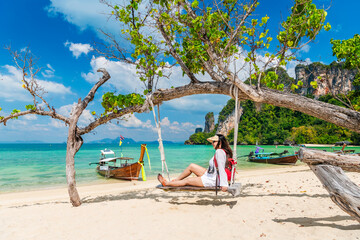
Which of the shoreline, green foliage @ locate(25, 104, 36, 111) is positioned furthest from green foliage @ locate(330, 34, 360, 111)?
green foliage @ locate(25, 104, 36, 111)

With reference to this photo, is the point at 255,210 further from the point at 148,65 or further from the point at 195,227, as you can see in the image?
the point at 148,65

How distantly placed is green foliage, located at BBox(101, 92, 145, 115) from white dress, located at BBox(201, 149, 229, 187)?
82.2 inches

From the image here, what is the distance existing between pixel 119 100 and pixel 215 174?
103 inches

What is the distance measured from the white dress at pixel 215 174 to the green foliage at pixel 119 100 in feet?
6.85

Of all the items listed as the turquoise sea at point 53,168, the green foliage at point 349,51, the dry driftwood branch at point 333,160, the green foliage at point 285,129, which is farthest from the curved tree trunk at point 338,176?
the green foliage at point 285,129

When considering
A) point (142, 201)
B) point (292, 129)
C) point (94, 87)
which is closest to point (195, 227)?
point (142, 201)

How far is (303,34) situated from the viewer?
454 centimetres

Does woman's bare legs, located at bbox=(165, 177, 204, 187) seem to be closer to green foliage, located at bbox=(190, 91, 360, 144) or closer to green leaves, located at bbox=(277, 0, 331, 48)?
green leaves, located at bbox=(277, 0, 331, 48)

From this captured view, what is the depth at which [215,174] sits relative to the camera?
4211mm

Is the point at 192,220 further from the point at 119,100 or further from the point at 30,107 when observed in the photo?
the point at 30,107

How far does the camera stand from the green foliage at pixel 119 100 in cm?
515

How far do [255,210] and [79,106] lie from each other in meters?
4.30

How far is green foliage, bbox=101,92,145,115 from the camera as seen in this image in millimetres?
5146

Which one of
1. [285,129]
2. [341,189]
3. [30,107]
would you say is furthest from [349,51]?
[285,129]
